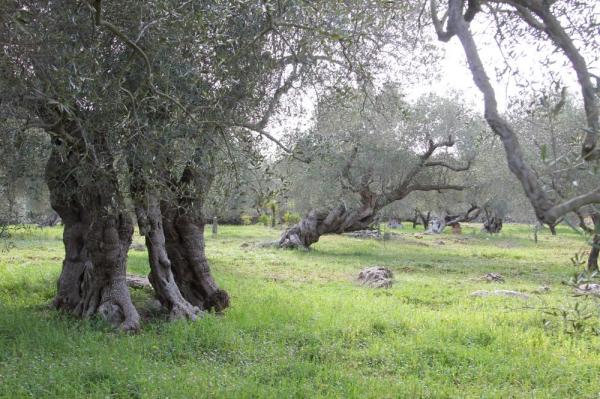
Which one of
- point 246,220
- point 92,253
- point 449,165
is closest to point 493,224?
point 246,220

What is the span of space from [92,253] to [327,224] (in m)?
16.4

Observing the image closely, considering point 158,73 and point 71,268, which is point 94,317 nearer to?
point 71,268

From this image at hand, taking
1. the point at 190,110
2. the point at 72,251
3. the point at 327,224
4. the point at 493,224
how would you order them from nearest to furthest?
1. the point at 190,110
2. the point at 72,251
3. the point at 327,224
4. the point at 493,224

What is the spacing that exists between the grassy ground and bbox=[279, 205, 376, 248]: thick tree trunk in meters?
10.6

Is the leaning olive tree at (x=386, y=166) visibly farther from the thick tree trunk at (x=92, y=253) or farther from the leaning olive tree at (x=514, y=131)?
the leaning olive tree at (x=514, y=131)

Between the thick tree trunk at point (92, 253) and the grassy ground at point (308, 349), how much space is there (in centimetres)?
38

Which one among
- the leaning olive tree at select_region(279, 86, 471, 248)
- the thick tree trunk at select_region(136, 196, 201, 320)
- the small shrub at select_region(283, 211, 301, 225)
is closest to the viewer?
the thick tree trunk at select_region(136, 196, 201, 320)

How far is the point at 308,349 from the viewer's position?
7957 millimetres

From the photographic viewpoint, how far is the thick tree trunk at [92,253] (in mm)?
8945

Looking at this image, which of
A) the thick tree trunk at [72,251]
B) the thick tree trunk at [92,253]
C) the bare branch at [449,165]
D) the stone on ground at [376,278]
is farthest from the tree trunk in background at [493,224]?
the thick tree trunk at [92,253]

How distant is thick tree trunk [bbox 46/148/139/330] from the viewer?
29.3ft

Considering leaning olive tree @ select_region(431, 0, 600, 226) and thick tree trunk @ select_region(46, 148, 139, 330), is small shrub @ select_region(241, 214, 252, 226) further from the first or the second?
leaning olive tree @ select_region(431, 0, 600, 226)

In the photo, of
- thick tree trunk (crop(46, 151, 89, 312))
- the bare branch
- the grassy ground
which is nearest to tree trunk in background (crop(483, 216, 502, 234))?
the bare branch

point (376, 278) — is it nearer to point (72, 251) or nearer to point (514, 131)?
point (72, 251)
